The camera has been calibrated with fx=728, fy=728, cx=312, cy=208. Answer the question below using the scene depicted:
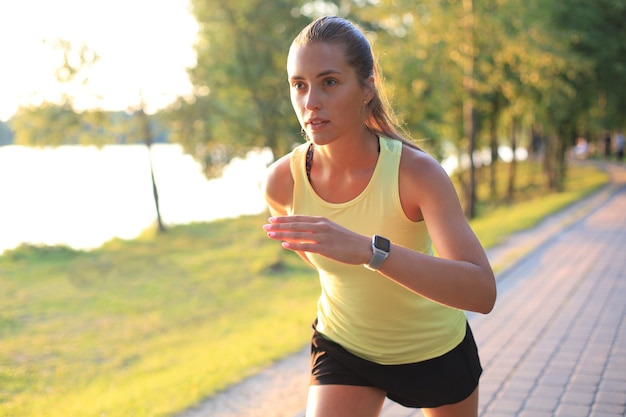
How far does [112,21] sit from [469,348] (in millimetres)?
25762

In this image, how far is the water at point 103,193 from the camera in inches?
933

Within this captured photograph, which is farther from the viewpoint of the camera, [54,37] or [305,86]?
[54,37]

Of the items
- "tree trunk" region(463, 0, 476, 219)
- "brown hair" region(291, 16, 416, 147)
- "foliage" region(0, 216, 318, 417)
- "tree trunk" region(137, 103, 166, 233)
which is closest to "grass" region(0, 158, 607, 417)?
"foliage" region(0, 216, 318, 417)

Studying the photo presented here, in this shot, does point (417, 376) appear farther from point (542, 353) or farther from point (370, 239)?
point (542, 353)

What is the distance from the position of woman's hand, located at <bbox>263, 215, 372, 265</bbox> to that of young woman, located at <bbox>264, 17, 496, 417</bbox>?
0.21ft

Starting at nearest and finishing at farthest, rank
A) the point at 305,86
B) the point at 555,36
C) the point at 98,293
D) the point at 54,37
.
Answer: the point at 305,86 → the point at 98,293 → the point at 555,36 → the point at 54,37

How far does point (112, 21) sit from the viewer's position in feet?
85.5

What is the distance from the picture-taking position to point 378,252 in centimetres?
189

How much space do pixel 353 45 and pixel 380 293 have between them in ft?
2.63

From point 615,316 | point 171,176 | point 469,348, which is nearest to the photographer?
point 469,348

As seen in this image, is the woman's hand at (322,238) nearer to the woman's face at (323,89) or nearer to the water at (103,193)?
the woman's face at (323,89)

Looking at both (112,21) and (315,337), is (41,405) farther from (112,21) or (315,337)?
(112,21)

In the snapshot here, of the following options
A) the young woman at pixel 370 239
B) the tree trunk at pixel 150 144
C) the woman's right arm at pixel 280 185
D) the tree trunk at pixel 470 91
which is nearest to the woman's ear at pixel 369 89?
the young woman at pixel 370 239

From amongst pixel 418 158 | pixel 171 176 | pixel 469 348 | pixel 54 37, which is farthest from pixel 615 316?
pixel 171 176
